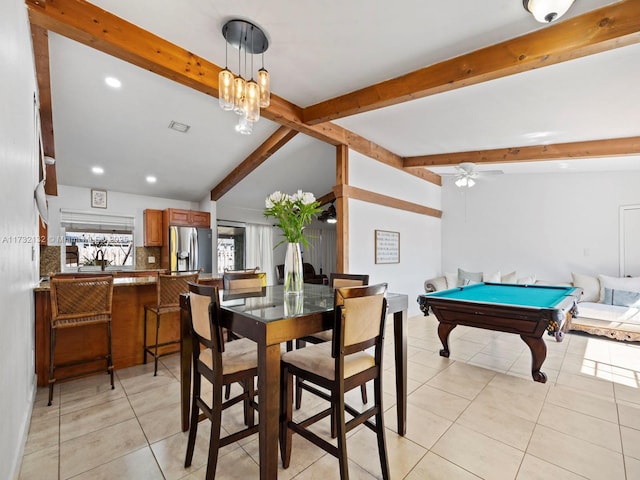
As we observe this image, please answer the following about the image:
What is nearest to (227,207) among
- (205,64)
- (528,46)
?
(205,64)

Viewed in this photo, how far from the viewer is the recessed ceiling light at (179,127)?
422 cm

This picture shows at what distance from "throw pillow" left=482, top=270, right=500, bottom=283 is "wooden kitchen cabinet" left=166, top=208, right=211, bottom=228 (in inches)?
231

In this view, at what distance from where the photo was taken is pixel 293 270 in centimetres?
242

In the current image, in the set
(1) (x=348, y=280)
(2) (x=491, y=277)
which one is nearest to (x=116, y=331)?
(1) (x=348, y=280)

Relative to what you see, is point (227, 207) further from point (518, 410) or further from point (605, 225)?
point (605, 225)

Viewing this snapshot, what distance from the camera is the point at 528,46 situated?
2320 mm

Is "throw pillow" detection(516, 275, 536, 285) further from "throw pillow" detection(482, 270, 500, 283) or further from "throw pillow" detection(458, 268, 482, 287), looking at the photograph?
"throw pillow" detection(458, 268, 482, 287)

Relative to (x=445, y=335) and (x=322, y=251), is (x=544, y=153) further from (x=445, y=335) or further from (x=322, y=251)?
(x=322, y=251)

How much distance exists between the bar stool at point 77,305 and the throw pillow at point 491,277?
615 cm

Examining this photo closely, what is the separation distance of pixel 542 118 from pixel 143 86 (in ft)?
15.2

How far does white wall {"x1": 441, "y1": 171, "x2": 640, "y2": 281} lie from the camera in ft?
17.3

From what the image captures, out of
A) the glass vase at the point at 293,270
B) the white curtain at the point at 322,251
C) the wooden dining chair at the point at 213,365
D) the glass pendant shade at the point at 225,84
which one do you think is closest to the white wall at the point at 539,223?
the white curtain at the point at 322,251

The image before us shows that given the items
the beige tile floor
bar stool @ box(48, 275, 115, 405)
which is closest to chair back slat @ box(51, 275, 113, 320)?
bar stool @ box(48, 275, 115, 405)

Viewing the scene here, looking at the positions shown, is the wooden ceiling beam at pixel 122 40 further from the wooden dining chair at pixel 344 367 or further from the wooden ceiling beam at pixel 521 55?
the wooden dining chair at pixel 344 367
